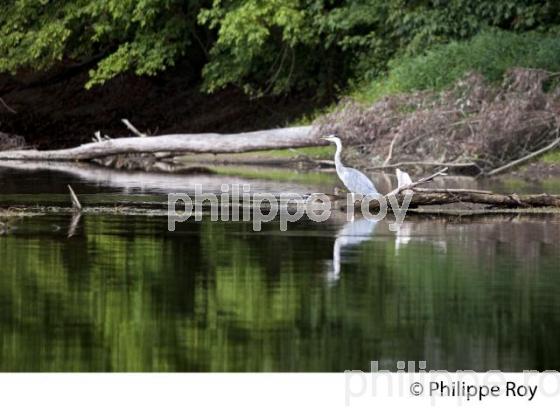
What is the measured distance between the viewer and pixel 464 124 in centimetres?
3228

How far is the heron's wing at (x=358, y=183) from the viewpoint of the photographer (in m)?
23.0

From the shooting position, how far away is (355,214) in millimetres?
22562

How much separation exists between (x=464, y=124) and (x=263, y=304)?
18.9 m

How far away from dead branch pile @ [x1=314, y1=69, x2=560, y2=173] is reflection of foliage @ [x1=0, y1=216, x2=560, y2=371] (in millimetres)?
12814

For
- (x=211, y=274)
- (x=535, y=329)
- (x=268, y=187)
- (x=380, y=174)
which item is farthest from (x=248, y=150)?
(x=535, y=329)

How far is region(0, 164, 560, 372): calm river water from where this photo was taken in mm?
11578

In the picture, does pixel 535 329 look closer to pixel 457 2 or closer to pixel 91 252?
pixel 91 252

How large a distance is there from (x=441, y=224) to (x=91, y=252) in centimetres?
533

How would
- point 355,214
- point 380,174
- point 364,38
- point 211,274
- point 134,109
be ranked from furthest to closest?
point 134,109, point 364,38, point 380,174, point 355,214, point 211,274

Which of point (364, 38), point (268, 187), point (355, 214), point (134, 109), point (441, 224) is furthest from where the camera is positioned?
point (134, 109)

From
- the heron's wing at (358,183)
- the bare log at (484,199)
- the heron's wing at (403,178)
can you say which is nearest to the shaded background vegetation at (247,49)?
the heron's wing at (358,183)

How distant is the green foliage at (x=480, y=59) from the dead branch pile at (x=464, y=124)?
75 cm

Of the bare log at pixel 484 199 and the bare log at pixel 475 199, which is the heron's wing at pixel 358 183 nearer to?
the bare log at pixel 475 199

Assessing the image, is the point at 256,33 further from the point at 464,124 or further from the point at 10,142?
the point at 464,124
